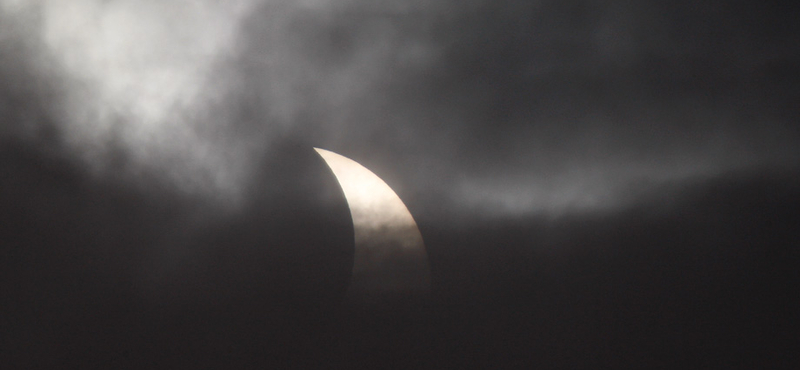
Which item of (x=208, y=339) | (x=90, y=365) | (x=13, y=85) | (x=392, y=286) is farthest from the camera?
(x=392, y=286)

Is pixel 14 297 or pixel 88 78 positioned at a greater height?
pixel 88 78

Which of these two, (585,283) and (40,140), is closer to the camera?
(40,140)

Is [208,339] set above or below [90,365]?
above

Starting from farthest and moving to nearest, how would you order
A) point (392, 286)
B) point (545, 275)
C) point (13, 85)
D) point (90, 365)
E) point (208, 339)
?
1. point (545, 275)
2. point (392, 286)
3. point (208, 339)
4. point (90, 365)
5. point (13, 85)

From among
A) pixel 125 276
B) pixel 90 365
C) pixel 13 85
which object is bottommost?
pixel 90 365

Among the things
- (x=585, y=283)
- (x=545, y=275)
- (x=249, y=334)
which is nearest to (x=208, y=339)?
(x=249, y=334)

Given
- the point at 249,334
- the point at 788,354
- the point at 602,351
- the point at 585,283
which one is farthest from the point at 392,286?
the point at 788,354

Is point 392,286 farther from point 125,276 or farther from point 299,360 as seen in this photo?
point 125,276

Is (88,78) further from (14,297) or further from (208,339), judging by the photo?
(208,339)

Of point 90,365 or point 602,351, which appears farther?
point 602,351
